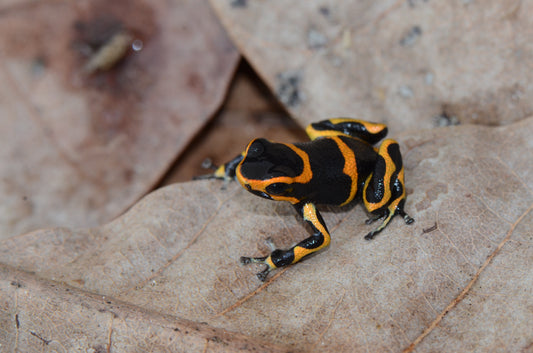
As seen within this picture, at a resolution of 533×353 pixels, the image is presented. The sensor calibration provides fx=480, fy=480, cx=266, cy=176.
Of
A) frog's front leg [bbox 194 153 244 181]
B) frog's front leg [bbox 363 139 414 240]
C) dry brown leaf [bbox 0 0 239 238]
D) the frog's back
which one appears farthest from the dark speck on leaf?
frog's front leg [bbox 363 139 414 240]

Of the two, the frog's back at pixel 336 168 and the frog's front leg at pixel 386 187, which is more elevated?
the frog's back at pixel 336 168

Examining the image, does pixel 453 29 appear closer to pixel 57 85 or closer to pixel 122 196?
pixel 122 196

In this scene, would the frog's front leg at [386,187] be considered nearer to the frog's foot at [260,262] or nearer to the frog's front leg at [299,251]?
the frog's front leg at [299,251]

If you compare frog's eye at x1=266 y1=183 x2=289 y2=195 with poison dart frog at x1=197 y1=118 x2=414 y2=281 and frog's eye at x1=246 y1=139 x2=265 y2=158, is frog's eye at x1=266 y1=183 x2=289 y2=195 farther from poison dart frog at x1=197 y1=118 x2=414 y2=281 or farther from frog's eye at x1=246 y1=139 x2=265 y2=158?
frog's eye at x1=246 y1=139 x2=265 y2=158

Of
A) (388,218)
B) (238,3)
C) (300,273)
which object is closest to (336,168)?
(388,218)

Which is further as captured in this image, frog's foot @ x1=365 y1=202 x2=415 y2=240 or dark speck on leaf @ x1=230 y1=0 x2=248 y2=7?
dark speck on leaf @ x1=230 y1=0 x2=248 y2=7

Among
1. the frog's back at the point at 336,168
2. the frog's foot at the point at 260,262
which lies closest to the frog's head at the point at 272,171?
the frog's back at the point at 336,168

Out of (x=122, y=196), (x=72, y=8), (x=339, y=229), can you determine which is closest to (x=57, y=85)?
(x=72, y=8)
